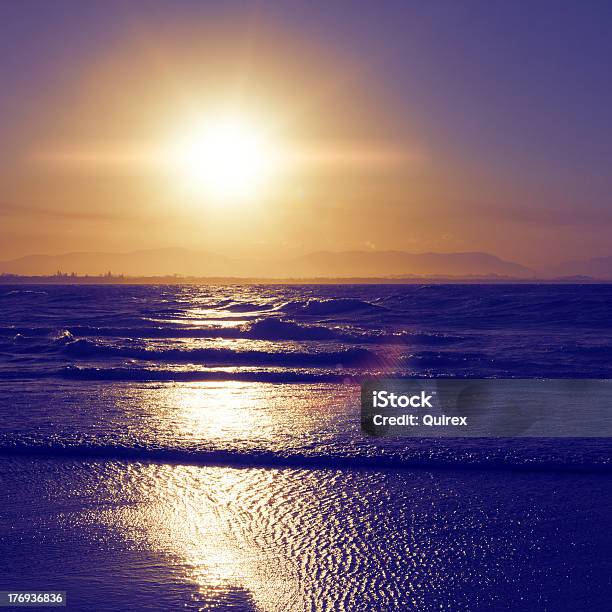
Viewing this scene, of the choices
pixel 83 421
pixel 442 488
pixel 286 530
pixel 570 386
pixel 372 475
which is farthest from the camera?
pixel 570 386

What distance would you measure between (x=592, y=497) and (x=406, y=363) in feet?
47.4

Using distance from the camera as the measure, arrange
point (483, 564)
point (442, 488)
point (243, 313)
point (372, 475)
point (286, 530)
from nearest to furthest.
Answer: point (483, 564), point (286, 530), point (442, 488), point (372, 475), point (243, 313)

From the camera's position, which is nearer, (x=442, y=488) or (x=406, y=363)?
(x=442, y=488)

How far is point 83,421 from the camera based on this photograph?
10.5m

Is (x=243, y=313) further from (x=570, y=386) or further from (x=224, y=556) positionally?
(x=224, y=556)

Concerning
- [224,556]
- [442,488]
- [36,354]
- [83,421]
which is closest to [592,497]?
[442,488]

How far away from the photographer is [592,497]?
7008 mm

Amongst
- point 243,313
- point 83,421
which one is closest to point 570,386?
point 83,421

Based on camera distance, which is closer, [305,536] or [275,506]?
[305,536]

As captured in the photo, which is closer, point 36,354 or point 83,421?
point 83,421

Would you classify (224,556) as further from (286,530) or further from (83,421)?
(83,421)

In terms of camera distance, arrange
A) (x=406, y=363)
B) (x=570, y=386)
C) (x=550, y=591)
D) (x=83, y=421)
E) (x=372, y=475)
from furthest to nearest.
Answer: (x=406, y=363) → (x=570, y=386) → (x=83, y=421) → (x=372, y=475) → (x=550, y=591)

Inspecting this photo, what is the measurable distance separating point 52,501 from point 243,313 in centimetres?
3860

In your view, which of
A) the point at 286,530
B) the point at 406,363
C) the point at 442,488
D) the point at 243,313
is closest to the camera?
the point at 286,530
